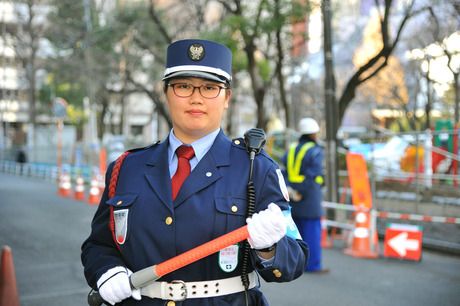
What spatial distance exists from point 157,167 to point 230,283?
0.54 meters

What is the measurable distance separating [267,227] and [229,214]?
10.4 inches

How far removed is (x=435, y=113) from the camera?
40.6 metres

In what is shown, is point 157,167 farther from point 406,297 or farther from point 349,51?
point 349,51

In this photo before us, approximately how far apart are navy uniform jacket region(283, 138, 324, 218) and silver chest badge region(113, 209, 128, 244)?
16.5 feet

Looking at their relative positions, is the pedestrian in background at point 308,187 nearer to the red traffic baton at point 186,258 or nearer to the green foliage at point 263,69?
the red traffic baton at point 186,258

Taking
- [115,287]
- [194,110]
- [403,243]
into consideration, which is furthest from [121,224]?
[403,243]

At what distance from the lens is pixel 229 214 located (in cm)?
205

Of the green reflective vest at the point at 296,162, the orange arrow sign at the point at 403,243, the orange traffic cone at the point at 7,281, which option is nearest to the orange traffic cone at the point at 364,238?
the orange arrow sign at the point at 403,243

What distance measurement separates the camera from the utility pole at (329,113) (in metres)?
10.3

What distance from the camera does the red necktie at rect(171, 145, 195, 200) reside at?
2.17 m

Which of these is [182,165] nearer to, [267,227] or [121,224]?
[121,224]

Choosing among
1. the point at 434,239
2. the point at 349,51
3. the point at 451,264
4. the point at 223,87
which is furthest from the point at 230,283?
the point at 349,51

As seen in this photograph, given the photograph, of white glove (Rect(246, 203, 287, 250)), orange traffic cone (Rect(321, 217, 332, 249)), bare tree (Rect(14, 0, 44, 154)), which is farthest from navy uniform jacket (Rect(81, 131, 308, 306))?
bare tree (Rect(14, 0, 44, 154))

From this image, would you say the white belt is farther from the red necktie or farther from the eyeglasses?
the eyeglasses
